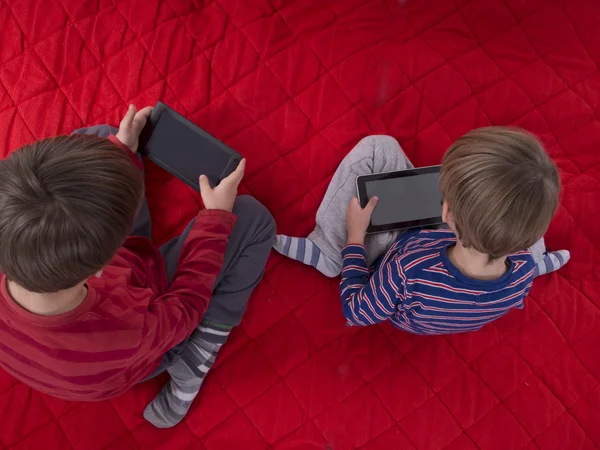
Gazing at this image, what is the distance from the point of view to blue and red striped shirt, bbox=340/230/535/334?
666 mm

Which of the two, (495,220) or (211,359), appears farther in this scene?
(211,359)

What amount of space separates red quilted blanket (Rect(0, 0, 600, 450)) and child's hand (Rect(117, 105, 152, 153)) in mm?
88

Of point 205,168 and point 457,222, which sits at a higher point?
point 205,168

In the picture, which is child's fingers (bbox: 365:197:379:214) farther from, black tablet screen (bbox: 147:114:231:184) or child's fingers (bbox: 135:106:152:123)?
child's fingers (bbox: 135:106:152:123)

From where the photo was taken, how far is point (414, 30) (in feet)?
3.23

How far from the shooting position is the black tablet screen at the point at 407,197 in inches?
33.2

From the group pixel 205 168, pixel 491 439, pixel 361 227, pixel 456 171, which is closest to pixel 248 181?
pixel 205 168

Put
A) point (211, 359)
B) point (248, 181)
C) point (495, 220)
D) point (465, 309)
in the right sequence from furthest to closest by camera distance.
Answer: point (248, 181), point (211, 359), point (465, 309), point (495, 220)

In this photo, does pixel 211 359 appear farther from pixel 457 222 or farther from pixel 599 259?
pixel 599 259

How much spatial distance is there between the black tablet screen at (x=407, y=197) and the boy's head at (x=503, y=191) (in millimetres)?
→ 235

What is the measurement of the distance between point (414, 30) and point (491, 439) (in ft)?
2.41

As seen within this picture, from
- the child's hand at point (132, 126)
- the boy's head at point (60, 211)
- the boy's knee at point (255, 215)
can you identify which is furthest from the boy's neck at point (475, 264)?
the child's hand at point (132, 126)

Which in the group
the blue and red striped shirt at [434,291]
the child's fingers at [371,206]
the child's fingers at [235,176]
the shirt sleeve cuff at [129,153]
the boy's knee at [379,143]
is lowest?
the blue and red striped shirt at [434,291]

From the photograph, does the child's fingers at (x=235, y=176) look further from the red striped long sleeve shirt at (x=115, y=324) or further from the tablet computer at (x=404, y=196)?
the tablet computer at (x=404, y=196)
